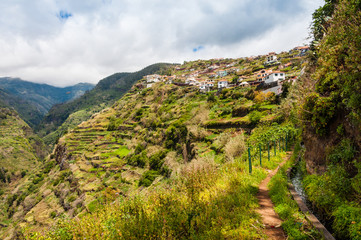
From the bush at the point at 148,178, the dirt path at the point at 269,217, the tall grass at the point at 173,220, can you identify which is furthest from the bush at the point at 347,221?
the bush at the point at 148,178

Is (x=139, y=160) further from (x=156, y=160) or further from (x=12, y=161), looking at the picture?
(x=12, y=161)

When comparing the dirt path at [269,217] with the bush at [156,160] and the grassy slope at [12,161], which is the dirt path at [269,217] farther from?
the grassy slope at [12,161]

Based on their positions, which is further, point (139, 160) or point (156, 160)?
point (139, 160)

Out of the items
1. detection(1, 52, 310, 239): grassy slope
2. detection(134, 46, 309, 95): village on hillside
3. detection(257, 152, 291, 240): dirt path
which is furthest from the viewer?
detection(134, 46, 309, 95): village on hillside

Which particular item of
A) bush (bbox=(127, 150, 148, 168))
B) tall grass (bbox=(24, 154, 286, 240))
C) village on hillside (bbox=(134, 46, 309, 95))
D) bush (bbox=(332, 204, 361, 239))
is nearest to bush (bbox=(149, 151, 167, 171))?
bush (bbox=(127, 150, 148, 168))

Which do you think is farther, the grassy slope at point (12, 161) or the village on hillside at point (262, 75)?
the grassy slope at point (12, 161)

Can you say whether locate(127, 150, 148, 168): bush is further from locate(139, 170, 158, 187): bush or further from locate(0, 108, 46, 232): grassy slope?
locate(0, 108, 46, 232): grassy slope

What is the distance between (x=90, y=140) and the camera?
252 feet

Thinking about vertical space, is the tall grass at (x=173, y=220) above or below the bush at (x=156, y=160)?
above

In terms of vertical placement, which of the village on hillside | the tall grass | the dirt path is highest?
the village on hillside

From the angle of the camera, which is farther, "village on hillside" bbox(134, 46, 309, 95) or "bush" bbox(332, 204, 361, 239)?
"village on hillside" bbox(134, 46, 309, 95)

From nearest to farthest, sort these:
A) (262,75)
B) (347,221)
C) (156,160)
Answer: (347,221), (156,160), (262,75)

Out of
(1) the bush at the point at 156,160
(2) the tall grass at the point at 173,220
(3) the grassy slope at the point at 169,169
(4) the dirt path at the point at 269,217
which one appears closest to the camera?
(2) the tall grass at the point at 173,220

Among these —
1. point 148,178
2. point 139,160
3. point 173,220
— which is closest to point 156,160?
point 148,178
